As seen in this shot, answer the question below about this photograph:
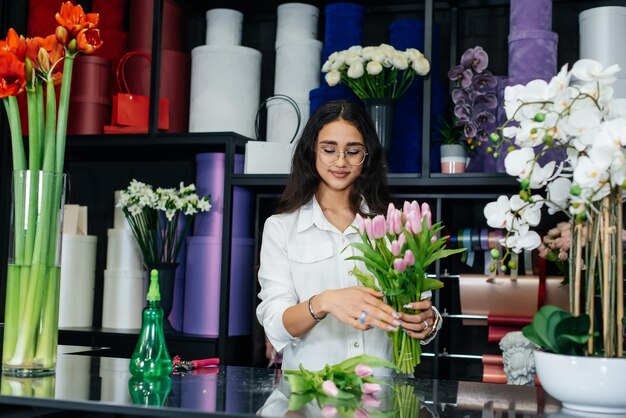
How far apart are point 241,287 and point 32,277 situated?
153cm

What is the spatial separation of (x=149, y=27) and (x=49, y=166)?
6.25 feet

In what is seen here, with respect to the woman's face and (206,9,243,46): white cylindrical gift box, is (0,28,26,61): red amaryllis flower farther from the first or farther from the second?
(206,9,243,46): white cylindrical gift box

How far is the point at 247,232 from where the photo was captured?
3.22m

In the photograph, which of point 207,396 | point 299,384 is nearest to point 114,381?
point 207,396

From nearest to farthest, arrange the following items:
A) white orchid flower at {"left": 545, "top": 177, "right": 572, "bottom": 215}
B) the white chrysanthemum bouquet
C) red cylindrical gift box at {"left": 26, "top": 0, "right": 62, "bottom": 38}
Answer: white orchid flower at {"left": 545, "top": 177, "right": 572, "bottom": 215} → the white chrysanthemum bouquet → red cylindrical gift box at {"left": 26, "top": 0, "right": 62, "bottom": 38}

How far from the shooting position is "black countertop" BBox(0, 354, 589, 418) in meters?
1.35

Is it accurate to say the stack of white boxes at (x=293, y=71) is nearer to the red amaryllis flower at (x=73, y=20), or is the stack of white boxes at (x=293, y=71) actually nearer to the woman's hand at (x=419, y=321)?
the woman's hand at (x=419, y=321)

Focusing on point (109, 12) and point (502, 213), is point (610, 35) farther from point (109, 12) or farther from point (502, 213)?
point (109, 12)

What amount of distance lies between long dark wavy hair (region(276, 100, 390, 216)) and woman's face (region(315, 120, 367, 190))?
0.05 metres

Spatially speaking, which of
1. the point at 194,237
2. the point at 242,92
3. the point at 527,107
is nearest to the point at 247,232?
the point at 194,237

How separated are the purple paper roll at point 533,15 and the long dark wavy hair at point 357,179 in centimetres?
73

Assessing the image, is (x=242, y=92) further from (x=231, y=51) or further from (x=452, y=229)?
(x=452, y=229)

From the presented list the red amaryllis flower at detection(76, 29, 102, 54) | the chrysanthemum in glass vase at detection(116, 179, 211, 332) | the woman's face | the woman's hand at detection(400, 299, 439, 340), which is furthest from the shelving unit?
the red amaryllis flower at detection(76, 29, 102, 54)

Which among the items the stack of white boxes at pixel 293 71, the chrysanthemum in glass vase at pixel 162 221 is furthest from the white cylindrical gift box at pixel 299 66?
the chrysanthemum in glass vase at pixel 162 221
